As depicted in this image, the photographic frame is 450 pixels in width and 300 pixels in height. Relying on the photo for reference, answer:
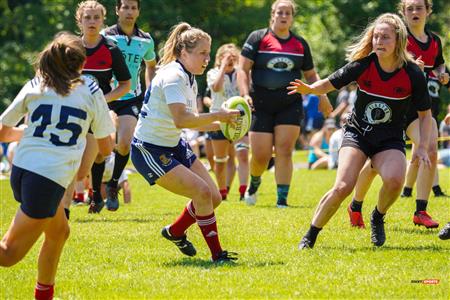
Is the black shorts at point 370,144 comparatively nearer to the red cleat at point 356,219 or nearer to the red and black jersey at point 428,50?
the red cleat at point 356,219

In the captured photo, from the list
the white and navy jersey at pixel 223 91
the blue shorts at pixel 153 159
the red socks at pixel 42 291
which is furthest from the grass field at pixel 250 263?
the white and navy jersey at pixel 223 91

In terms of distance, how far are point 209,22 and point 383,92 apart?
27351 millimetres

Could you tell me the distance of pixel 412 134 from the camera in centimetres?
910

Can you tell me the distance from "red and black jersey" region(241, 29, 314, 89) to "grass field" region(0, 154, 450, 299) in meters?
1.75

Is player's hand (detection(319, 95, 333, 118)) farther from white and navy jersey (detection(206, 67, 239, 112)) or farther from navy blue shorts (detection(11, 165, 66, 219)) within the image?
navy blue shorts (detection(11, 165, 66, 219))

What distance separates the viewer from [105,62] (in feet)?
30.9

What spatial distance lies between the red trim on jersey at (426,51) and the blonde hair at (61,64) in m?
4.75

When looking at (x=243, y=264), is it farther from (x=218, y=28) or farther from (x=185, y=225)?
(x=218, y=28)

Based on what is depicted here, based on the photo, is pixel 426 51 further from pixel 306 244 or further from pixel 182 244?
pixel 182 244

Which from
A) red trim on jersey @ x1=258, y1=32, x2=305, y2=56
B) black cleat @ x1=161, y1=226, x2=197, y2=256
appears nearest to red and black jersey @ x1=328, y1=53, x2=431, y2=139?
black cleat @ x1=161, y1=226, x2=197, y2=256

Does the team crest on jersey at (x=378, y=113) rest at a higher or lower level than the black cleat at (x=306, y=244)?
higher

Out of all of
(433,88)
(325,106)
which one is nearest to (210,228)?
(325,106)

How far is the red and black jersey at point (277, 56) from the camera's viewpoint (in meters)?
11.3

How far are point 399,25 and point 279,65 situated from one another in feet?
12.4
